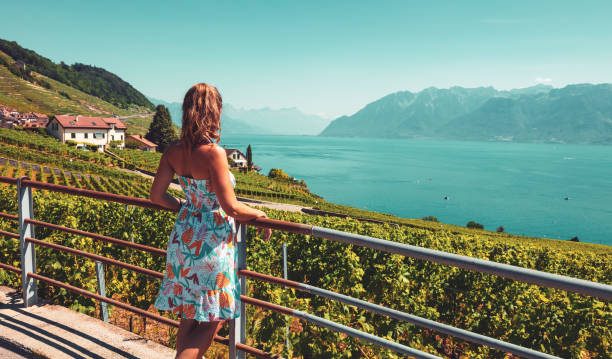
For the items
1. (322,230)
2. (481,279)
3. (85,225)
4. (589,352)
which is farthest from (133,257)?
(589,352)

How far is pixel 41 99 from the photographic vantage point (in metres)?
142

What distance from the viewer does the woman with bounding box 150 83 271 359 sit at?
199 cm

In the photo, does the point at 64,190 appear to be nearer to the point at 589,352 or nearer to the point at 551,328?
the point at 551,328

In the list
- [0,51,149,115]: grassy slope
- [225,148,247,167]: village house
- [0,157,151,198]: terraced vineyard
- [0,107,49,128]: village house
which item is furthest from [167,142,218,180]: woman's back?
[0,51,149,115]: grassy slope

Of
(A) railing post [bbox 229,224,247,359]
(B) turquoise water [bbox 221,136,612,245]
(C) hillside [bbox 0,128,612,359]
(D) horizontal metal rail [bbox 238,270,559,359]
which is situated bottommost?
(B) turquoise water [bbox 221,136,612,245]

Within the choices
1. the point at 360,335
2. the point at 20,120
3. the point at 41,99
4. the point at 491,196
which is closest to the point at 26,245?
the point at 360,335

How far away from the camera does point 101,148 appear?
85.5 m

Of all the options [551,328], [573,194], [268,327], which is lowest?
[573,194]

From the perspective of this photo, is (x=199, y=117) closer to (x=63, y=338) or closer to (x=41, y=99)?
(x=63, y=338)

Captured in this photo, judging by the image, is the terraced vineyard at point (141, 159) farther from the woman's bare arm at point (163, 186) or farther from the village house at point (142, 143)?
the woman's bare arm at point (163, 186)

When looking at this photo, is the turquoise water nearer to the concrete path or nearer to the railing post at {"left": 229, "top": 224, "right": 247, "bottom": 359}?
the railing post at {"left": 229, "top": 224, "right": 247, "bottom": 359}

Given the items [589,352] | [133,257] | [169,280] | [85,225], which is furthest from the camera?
[85,225]

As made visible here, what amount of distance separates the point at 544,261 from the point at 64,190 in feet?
44.9

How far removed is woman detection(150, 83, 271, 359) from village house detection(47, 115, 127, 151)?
92362mm
